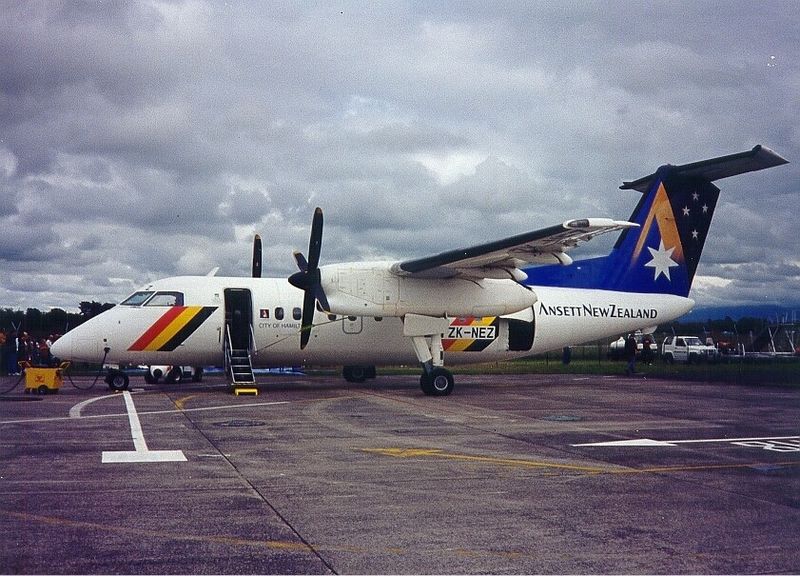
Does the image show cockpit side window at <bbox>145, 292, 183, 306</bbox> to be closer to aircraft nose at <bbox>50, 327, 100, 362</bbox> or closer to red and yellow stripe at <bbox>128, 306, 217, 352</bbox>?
red and yellow stripe at <bbox>128, 306, 217, 352</bbox>

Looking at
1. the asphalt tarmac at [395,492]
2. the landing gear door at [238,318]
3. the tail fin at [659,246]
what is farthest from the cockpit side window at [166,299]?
the tail fin at [659,246]

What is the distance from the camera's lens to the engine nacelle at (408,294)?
19766mm

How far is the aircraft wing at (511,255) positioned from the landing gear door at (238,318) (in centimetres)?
425

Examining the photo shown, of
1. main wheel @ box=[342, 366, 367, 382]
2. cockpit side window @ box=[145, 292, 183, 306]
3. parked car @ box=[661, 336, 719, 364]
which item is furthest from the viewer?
parked car @ box=[661, 336, 719, 364]

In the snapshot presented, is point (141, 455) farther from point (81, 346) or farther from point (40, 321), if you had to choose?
point (40, 321)

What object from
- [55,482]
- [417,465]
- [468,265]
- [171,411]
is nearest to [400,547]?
[417,465]

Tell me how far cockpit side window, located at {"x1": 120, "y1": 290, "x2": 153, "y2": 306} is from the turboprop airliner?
0.19 ft

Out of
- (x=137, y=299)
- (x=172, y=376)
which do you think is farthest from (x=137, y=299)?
(x=172, y=376)

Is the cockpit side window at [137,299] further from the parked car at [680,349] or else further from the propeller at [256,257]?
the parked car at [680,349]

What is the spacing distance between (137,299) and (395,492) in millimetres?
14643

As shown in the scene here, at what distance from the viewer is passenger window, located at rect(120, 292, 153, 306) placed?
20562 mm

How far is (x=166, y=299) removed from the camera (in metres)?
20.7

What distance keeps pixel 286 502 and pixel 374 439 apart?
4.37 metres

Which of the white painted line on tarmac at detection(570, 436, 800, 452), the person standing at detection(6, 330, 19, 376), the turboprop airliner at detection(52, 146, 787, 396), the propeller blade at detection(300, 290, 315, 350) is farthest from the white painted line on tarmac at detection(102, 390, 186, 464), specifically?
the person standing at detection(6, 330, 19, 376)
